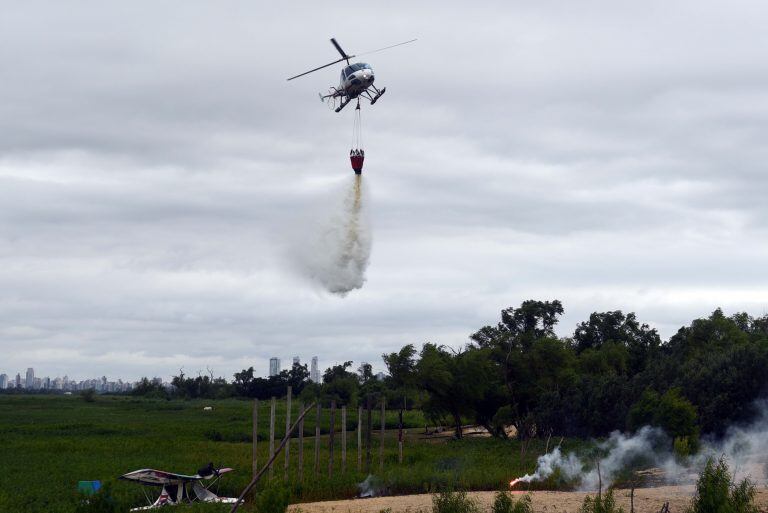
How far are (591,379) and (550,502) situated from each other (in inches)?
1068

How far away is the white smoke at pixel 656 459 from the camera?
35.7 meters

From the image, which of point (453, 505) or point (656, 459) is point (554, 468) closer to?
point (656, 459)

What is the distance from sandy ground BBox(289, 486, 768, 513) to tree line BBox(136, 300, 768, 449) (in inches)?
134

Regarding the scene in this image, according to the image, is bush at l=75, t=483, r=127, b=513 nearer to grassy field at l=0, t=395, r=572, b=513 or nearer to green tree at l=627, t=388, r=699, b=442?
grassy field at l=0, t=395, r=572, b=513

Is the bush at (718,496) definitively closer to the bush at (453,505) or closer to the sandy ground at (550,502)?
the sandy ground at (550,502)

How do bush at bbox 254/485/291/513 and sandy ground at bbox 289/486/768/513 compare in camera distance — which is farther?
sandy ground at bbox 289/486/768/513

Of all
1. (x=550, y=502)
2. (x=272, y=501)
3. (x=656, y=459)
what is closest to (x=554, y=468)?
(x=656, y=459)

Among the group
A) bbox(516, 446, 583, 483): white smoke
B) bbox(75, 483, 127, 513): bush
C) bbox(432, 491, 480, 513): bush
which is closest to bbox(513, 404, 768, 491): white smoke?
bbox(516, 446, 583, 483): white smoke

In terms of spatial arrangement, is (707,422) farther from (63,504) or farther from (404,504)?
(63,504)

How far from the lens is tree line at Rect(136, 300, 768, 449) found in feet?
147

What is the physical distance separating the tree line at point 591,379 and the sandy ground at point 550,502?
3.41 m

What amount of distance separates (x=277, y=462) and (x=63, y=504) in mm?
14324

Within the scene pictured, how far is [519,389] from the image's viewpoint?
6300 cm

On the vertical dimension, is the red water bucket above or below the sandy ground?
above
